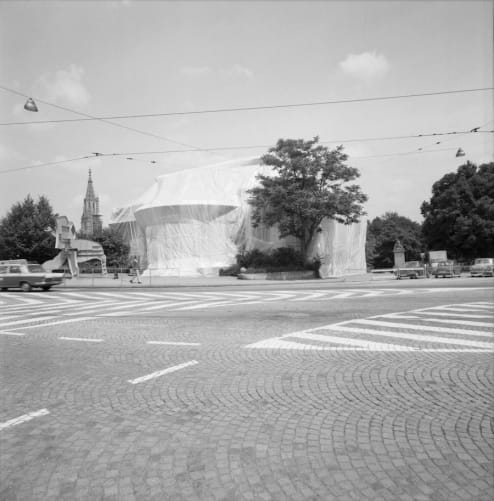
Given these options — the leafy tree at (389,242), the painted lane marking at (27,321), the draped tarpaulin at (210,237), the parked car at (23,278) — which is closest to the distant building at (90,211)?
the draped tarpaulin at (210,237)

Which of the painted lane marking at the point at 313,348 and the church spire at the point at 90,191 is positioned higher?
the church spire at the point at 90,191

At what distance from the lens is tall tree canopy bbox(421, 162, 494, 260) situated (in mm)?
49219

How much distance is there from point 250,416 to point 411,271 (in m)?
33.3

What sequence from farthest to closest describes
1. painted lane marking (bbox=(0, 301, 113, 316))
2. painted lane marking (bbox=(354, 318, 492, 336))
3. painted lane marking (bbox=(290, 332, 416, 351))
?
painted lane marking (bbox=(0, 301, 113, 316)) < painted lane marking (bbox=(354, 318, 492, 336)) < painted lane marking (bbox=(290, 332, 416, 351))

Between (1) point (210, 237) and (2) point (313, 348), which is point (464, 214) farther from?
(2) point (313, 348)

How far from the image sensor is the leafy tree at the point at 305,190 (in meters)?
34.1

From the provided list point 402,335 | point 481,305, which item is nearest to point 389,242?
point 481,305

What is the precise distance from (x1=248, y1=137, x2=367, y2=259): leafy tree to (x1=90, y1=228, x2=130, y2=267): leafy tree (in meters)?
22.8

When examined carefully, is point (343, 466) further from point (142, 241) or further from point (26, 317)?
point (142, 241)

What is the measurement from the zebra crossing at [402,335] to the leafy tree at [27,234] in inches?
1837

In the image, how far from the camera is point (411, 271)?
34062 mm

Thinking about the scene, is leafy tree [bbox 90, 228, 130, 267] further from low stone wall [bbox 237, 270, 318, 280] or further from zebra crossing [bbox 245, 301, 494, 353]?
zebra crossing [bbox 245, 301, 494, 353]

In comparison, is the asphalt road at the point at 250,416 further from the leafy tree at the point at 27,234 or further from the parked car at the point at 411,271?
the leafy tree at the point at 27,234

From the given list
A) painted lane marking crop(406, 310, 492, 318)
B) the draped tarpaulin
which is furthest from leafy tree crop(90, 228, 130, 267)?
painted lane marking crop(406, 310, 492, 318)
